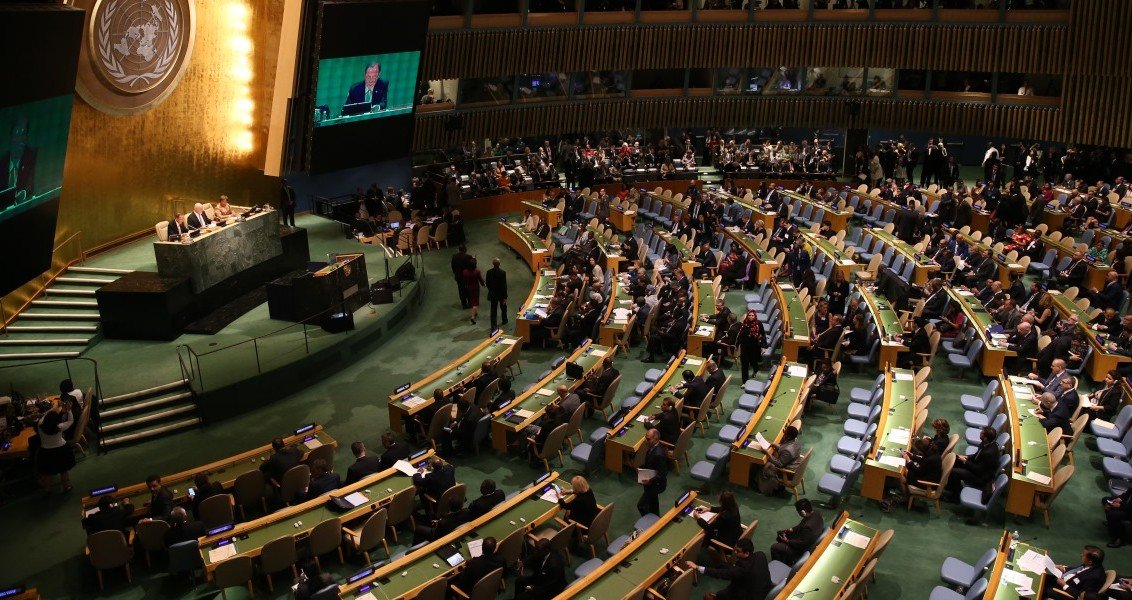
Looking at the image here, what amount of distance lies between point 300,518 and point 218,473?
1854mm

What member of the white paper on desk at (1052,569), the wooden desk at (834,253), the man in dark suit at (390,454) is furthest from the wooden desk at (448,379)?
the white paper on desk at (1052,569)

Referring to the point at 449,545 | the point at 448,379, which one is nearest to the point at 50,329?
the point at 448,379

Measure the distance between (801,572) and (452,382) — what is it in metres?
6.80

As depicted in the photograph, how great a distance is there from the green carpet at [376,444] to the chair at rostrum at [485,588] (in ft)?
5.61

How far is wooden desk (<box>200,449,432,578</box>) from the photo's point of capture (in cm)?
998

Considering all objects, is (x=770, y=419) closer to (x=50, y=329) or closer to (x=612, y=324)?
(x=612, y=324)

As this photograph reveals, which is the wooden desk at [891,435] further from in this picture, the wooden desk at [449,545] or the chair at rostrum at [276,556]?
the chair at rostrum at [276,556]

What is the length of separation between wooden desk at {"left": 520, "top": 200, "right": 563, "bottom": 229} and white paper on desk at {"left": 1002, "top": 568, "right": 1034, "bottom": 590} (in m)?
16.2

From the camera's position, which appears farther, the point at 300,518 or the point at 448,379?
the point at 448,379

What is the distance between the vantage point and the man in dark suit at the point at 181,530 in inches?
401

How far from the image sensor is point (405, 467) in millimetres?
11562

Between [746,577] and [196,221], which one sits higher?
[196,221]

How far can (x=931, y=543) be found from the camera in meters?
10.9

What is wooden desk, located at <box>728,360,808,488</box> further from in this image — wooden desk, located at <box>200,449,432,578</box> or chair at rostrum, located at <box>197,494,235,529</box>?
chair at rostrum, located at <box>197,494,235,529</box>
